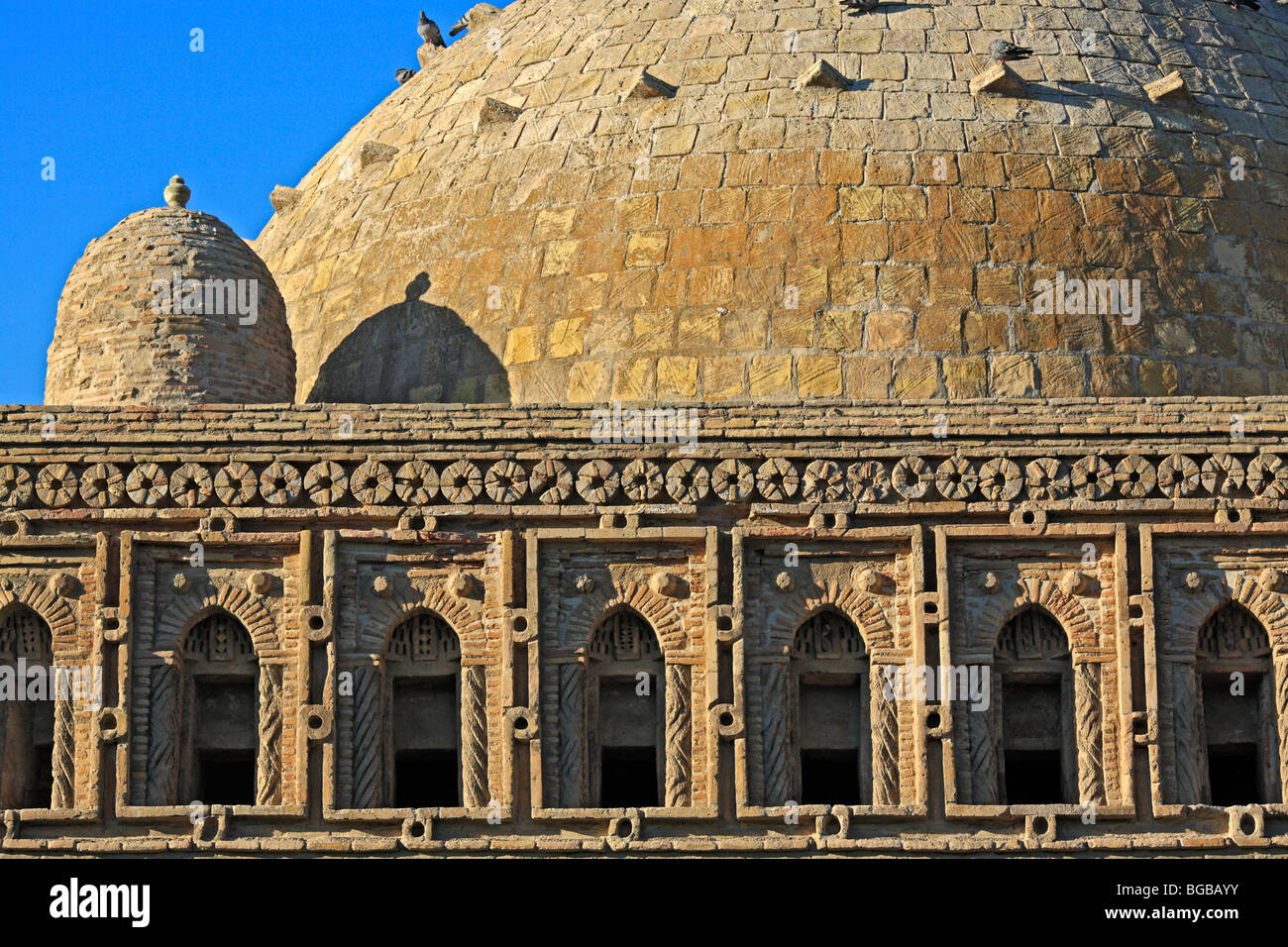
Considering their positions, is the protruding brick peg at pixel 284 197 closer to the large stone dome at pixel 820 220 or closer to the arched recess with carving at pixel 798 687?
the large stone dome at pixel 820 220

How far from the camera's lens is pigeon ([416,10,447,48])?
109 feet

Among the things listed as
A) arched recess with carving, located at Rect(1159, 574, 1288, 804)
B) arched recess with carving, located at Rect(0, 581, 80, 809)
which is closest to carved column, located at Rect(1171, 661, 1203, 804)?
arched recess with carving, located at Rect(1159, 574, 1288, 804)

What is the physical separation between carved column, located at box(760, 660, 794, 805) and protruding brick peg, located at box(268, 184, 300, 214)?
39.6 ft

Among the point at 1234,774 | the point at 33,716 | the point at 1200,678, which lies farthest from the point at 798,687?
the point at 33,716

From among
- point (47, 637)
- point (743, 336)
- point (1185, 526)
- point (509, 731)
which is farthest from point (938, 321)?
point (47, 637)

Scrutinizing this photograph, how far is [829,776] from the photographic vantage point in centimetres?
2188

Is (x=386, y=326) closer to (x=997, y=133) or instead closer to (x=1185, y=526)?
(x=997, y=133)

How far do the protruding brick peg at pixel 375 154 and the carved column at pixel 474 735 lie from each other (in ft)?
32.1

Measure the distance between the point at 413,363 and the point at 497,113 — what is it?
3083 mm

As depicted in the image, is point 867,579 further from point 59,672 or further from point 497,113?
point 497,113

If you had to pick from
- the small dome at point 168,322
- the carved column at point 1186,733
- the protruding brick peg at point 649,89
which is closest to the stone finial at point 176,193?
the small dome at point 168,322

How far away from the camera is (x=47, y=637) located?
71.6 ft

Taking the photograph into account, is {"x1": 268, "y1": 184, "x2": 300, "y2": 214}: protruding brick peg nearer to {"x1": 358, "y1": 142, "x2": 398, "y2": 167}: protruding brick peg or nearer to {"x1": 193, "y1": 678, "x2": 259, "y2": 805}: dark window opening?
{"x1": 358, "y1": 142, "x2": 398, "y2": 167}: protruding brick peg
